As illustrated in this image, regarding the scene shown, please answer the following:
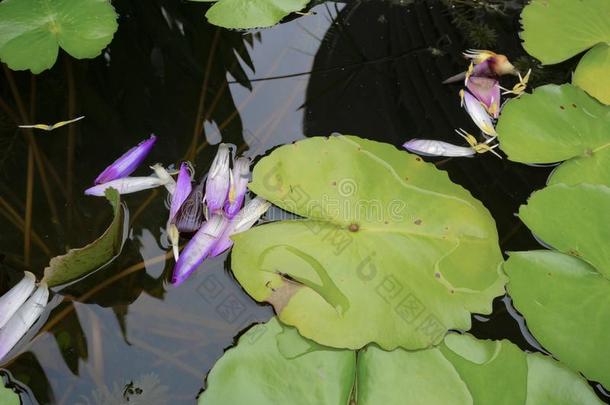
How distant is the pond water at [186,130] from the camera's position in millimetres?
1061

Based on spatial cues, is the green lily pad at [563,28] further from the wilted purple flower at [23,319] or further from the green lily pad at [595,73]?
the wilted purple flower at [23,319]

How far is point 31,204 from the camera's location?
3.99 ft

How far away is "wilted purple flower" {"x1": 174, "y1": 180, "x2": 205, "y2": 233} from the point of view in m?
1.17

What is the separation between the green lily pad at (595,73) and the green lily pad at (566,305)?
0.50 m

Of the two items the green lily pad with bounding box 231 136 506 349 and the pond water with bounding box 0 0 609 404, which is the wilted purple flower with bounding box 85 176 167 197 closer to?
the pond water with bounding box 0 0 609 404

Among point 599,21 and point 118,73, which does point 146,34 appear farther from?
point 599,21

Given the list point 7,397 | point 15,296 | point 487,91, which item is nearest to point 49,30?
point 15,296

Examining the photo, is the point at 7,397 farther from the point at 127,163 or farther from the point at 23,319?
the point at 127,163

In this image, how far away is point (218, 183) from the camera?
1.21 meters

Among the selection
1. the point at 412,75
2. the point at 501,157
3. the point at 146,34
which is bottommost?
the point at 501,157

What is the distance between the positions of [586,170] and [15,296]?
1.22 metres

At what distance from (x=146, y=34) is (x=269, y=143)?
1.65 feet

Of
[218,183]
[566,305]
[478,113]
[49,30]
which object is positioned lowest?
[566,305]

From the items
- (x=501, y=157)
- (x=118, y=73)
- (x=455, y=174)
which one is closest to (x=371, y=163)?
(x=455, y=174)
